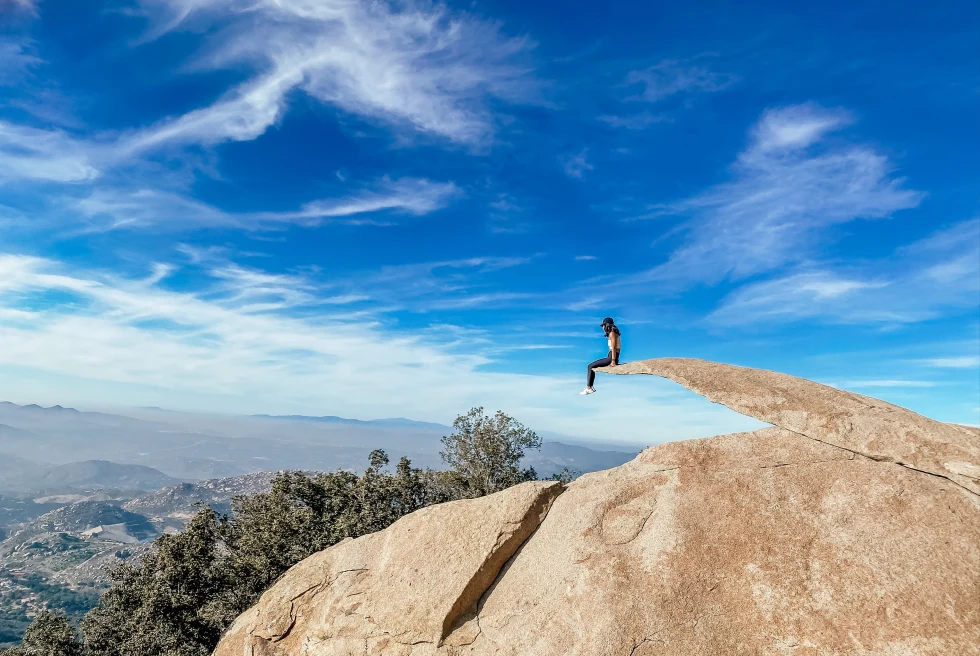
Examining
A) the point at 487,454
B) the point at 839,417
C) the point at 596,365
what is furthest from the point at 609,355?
the point at 487,454

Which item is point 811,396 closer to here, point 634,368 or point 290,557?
point 634,368

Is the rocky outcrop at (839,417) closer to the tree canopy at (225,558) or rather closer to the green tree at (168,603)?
the tree canopy at (225,558)

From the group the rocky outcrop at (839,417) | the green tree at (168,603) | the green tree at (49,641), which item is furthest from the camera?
the green tree at (49,641)

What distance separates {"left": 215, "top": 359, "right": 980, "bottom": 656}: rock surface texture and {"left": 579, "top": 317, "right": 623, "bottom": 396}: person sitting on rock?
8.84 ft

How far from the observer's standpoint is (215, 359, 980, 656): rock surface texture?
12539 millimetres

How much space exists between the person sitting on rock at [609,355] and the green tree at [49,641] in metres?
44.5

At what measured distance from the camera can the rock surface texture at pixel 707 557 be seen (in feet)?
41.1

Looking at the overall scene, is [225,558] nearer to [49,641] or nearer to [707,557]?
[49,641]

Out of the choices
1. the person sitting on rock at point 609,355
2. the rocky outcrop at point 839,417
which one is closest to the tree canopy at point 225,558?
the person sitting on rock at point 609,355

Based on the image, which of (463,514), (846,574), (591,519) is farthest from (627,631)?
(463,514)

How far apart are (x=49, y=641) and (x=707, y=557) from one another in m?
49.1

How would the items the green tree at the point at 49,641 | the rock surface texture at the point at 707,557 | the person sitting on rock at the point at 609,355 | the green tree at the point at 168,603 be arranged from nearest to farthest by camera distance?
the rock surface texture at the point at 707,557, the person sitting on rock at the point at 609,355, the green tree at the point at 168,603, the green tree at the point at 49,641

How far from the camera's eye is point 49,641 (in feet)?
129

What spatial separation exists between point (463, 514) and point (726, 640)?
30.1ft
